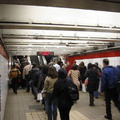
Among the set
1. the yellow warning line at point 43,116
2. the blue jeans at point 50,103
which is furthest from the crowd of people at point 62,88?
the yellow warning line at point 43,116

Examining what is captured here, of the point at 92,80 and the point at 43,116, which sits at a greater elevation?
the point at 92,80

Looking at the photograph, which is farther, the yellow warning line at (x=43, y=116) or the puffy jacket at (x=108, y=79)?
the yellow warning line at (x=43, y=116)

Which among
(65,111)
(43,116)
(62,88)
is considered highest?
(62,88)

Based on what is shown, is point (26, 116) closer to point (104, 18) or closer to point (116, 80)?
point (116, 80)

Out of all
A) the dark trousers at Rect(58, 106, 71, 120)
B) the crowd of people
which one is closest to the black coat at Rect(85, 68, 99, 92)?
the crowd of people

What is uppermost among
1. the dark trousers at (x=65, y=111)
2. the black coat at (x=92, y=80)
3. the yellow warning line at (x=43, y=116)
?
the black coat at (x=92, y=80)

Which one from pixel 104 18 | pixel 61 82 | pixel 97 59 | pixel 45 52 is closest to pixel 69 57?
pixel 45 52

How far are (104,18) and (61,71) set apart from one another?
209cm

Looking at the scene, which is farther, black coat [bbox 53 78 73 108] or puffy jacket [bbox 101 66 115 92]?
puffy jacket [bbox 101 66 115 92]

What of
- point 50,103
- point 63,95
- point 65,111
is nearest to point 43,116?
point 50,103

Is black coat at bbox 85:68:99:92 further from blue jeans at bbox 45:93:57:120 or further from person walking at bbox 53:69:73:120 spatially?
person walking at bbox 53:69:73:120

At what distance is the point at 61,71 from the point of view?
3.78 metres

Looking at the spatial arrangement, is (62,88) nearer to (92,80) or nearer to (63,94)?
(63,94)

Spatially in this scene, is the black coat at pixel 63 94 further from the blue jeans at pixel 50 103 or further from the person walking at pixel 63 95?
the blue jeans at pixel 50 103
